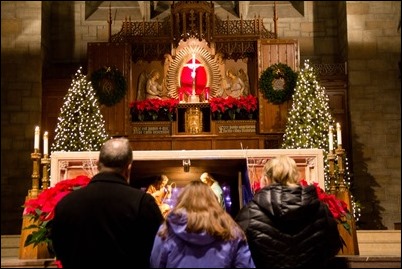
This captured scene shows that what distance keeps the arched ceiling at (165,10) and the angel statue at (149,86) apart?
1811mm

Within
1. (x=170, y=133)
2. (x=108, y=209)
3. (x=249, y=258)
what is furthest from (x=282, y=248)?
(x=170, y=133)

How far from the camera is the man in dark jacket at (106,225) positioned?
3.11 m

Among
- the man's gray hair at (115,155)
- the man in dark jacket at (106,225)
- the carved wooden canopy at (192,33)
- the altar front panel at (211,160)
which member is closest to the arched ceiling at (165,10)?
the carved wooden canopy at (192,33)

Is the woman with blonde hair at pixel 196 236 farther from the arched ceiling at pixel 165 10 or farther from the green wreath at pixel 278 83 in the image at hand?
the arched ceiling at pixel 165 10

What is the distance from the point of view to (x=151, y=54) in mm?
12102

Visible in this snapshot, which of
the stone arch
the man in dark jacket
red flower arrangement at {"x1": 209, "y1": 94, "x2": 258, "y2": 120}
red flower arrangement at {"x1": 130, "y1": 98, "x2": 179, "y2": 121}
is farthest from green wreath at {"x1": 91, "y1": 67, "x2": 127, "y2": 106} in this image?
the man in dark jacket

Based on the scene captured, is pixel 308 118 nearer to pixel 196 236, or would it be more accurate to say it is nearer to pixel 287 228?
pixel 287 228

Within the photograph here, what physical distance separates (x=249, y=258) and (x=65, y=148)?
753 cm

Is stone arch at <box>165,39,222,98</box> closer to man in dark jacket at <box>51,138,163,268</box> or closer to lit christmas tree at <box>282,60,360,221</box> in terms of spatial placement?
lit christmas tree at <box>282,60,360,221</box>

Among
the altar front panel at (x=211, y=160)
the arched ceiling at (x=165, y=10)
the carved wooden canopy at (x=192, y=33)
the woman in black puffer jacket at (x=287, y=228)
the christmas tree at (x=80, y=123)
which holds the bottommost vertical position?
the woman in black puffer jacket at (x=287, y=228)

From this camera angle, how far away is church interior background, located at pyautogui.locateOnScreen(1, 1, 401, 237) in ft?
37.6

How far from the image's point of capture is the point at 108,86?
11430mm

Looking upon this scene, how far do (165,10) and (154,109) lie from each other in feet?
10.2

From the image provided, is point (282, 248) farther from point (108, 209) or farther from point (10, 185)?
point (10, 185)
